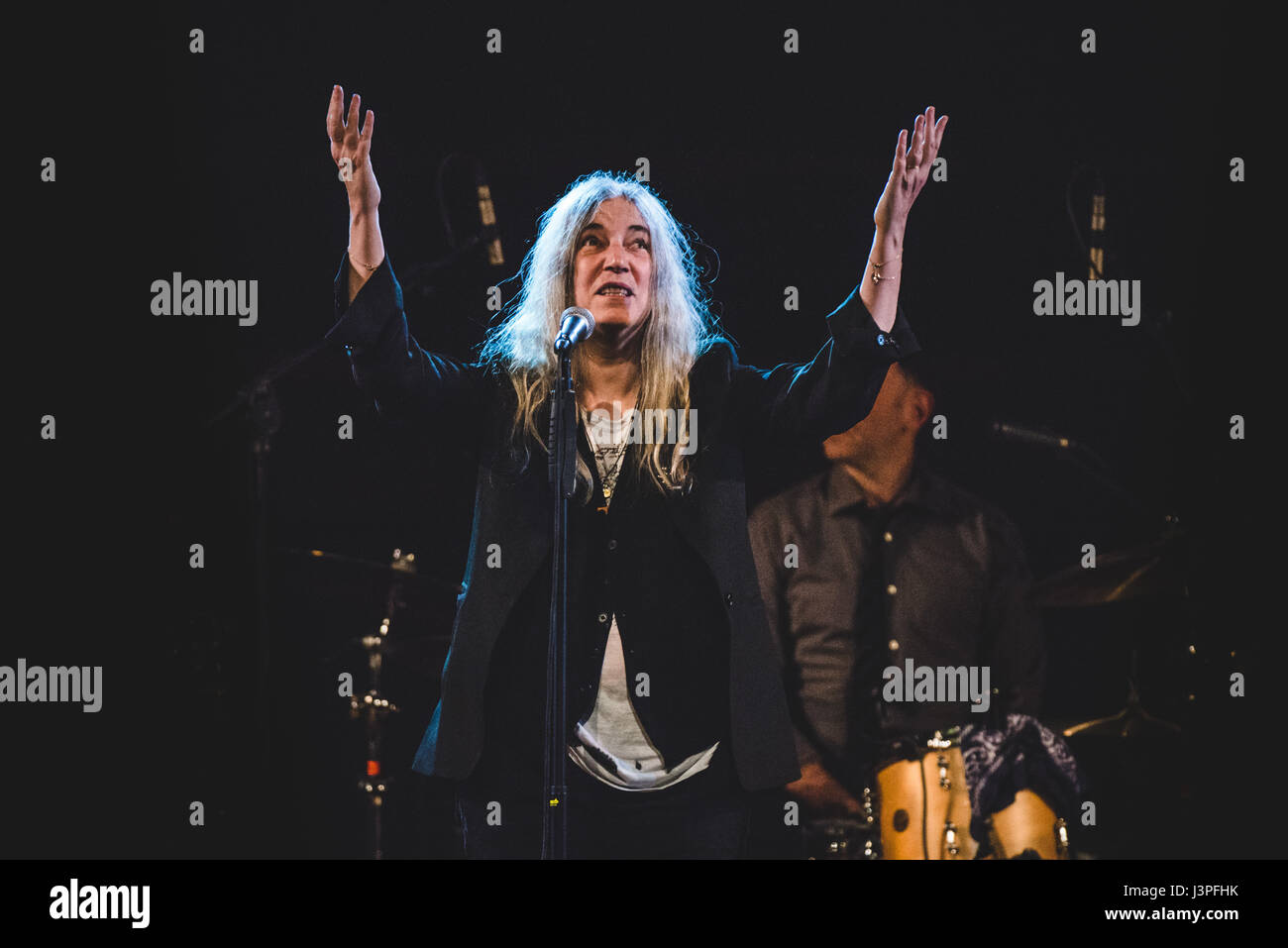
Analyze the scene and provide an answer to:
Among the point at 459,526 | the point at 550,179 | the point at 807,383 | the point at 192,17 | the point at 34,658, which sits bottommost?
the point at 34,658

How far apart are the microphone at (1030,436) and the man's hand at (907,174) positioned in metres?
0.79

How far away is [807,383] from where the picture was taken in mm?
3203

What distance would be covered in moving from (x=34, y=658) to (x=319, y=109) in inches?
69.6

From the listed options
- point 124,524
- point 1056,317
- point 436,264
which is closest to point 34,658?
point 124,524

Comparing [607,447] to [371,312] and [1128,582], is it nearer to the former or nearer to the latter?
[371,312]


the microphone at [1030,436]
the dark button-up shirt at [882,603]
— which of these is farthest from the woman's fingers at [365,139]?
the microphone at [1030,436]

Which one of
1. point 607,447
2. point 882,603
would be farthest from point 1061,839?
point 607,447

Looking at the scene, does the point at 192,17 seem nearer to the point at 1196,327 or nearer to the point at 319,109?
the point at 319,109

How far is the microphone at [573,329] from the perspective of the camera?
8.46 ft

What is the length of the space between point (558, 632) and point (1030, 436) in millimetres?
1677

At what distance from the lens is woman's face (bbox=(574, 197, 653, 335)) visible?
10.9ft

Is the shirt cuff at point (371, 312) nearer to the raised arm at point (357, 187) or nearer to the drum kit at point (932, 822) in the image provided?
the raised arm at point (357, 187)

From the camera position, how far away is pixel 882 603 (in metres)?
3.58
